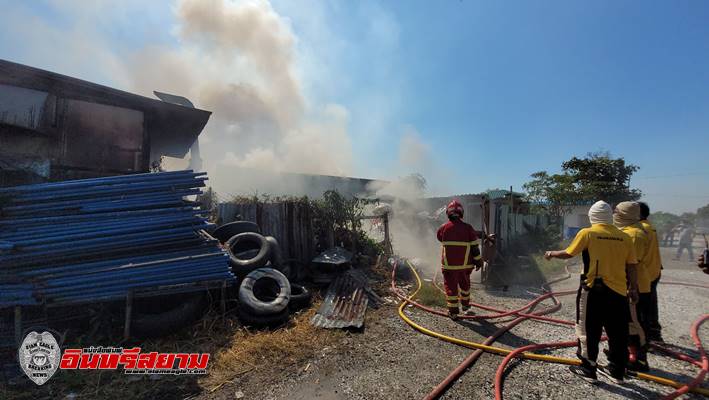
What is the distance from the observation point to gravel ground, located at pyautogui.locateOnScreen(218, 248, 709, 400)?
3.05 m

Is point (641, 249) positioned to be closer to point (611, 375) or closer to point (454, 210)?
point (611, 375)

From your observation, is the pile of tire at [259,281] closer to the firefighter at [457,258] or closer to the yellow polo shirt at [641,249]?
the firefighter at [457,258]

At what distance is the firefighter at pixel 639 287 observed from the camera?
333 cm

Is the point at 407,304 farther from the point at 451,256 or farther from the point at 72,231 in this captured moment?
the point at 72,231

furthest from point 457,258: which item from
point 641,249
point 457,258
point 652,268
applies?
point 652,268

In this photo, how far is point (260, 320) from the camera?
470 cm

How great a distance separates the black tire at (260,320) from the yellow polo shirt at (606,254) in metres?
4.09

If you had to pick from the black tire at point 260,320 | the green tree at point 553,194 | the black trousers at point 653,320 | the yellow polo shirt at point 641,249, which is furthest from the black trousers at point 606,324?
the green tree at point 553,194

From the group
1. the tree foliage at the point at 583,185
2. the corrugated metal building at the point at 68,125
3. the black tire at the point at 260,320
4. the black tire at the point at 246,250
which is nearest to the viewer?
the black tire at the point at 260,320

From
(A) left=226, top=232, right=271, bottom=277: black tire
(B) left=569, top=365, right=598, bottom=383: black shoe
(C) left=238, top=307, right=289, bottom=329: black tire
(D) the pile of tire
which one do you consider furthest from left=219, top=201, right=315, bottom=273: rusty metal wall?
(B) left=569, top=365, right=598, bottom=383: black shoe

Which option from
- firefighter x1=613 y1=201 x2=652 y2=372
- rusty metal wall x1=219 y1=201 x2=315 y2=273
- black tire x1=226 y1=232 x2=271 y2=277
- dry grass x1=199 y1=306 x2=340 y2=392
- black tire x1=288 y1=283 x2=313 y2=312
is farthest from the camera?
rusty metal wall x1=219 y1=201 x2=315 y2=273

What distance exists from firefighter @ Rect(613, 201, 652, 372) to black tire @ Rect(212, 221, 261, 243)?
676 cm

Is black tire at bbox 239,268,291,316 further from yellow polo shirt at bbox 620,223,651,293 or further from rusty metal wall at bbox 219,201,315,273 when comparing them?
yellow polo shirt at bbox 620,223,651,293

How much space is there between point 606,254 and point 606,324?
74cm
